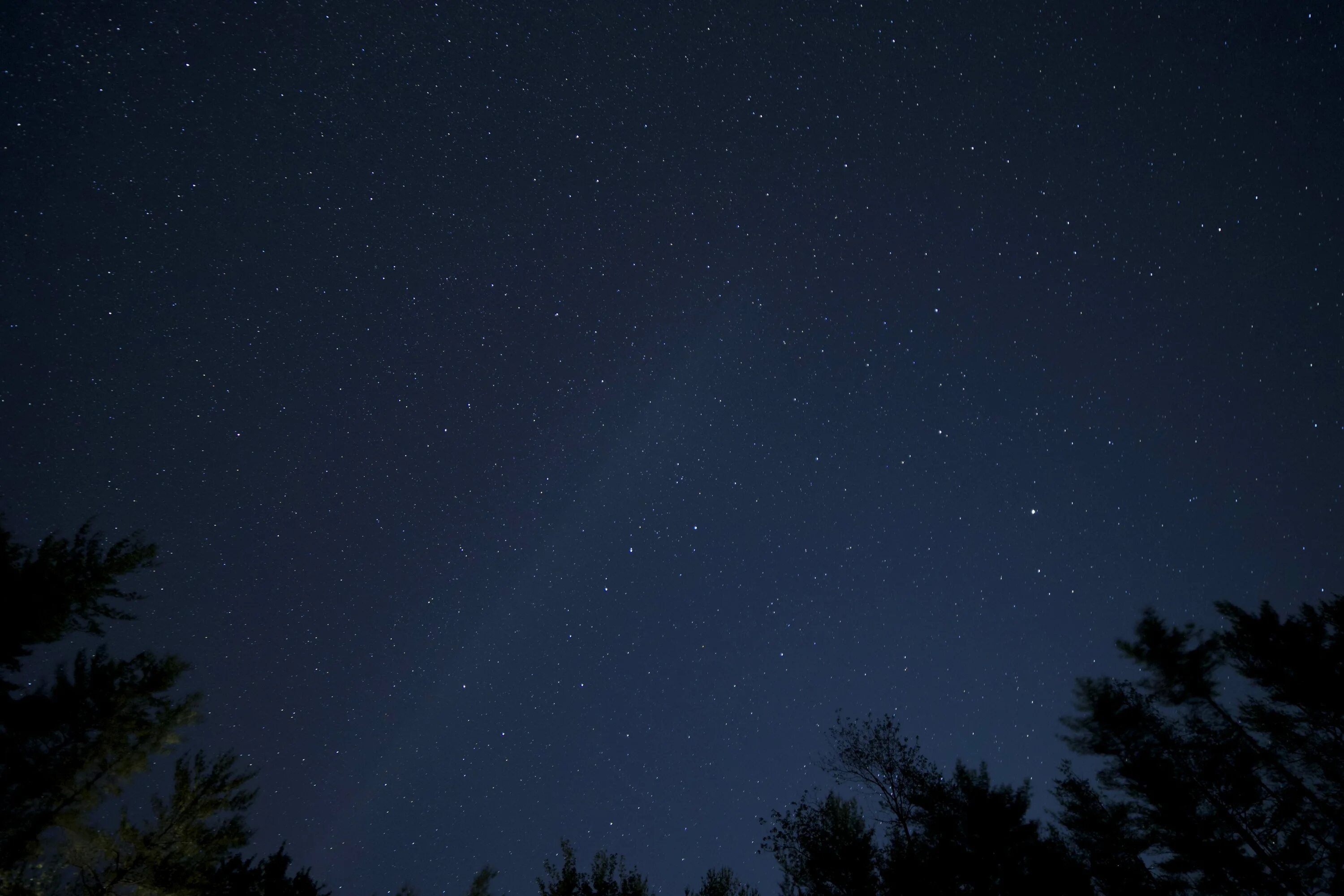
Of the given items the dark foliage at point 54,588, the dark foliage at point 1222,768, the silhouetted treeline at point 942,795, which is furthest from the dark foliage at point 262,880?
the dark foliage at point 1222,768

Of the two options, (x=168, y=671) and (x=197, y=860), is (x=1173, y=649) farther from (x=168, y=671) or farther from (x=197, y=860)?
(x=168, y=671)

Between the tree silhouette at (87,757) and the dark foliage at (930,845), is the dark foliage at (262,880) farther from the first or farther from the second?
the dark foliage at (930,845)

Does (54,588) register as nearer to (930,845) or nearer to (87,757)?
(87,757)

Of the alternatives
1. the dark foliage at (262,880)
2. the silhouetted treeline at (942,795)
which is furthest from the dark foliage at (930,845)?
the dark foliage at (262,880)

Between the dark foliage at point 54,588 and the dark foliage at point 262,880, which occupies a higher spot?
the dark foliage at point 54,588

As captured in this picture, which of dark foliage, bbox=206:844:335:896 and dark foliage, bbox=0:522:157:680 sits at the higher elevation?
dark foliage, bbox=0:522:157:680

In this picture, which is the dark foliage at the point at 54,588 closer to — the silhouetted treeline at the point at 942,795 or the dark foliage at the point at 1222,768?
the silhouetted treeline at the point at 942,795

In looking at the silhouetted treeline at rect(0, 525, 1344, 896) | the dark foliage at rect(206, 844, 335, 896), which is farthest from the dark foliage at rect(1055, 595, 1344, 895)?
the dark foliage at rect(206, 844, 335, 896)

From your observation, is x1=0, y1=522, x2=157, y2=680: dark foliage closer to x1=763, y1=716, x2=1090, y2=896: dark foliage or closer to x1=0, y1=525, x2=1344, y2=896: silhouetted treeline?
x1=0, y1=525, x2=1344, y2=896: silhouetted treeline

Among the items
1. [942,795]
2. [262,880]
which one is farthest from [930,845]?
[262,880]

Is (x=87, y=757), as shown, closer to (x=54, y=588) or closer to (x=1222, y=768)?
(x=54, y=588)

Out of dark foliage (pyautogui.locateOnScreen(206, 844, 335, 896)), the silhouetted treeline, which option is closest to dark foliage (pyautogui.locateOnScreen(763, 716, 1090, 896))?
the silhouetted treeline

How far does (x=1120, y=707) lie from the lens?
584 inches

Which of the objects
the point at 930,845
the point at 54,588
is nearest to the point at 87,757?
the point at 54,588
